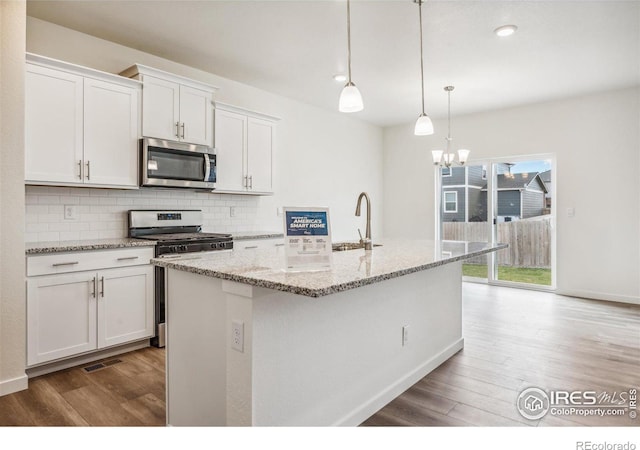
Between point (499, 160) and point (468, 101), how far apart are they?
1.13 metres

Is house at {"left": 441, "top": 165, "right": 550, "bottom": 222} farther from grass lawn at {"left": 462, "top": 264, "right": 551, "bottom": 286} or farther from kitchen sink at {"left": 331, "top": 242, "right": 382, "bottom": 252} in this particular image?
kitchen sink at {"left": 331, "top": 242, "right": 382, "bottom": 252}

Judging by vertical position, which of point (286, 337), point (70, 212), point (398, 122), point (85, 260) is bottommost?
point (286, 337)

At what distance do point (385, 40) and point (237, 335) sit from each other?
9.84 ft

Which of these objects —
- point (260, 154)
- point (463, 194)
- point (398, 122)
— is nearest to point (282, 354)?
point (260, 154)

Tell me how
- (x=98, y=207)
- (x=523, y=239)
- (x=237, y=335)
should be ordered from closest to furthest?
(x=237, y=335) < (x=98, y=207) < (x=523, y=239)

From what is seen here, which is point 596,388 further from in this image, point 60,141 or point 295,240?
point 60,141

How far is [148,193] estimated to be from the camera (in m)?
3.74

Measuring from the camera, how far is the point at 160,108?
3475 millimetres

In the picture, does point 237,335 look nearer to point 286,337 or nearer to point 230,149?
point 286,337

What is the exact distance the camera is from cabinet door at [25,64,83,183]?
9.11ft

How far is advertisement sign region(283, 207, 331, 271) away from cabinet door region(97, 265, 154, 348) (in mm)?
1968

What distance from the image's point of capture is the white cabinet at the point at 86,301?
266cm

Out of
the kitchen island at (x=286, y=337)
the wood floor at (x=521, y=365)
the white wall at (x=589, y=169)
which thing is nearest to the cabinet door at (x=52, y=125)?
the kitchen island at (x=286, y=337)

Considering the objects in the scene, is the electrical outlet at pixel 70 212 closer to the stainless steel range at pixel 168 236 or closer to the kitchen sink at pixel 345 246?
the stainless steel range at pixel 168 236
